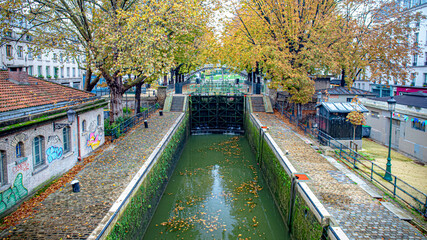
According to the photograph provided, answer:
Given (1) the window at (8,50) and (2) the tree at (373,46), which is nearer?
(2) the tree at (373,46)

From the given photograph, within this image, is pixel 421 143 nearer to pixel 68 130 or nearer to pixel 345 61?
pixel 345 61

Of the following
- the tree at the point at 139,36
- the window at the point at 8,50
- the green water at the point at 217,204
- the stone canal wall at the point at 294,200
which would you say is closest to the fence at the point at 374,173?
the stone canal wall at the point at 294,200

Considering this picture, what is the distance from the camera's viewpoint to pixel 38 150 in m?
13.5

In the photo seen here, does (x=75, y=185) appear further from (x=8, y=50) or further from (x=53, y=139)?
(x=8, y=50)

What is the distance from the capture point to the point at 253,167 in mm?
23844

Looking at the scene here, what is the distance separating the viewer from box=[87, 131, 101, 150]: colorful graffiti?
18656mm

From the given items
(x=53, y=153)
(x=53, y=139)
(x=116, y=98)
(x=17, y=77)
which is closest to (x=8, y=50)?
(x=116, y=98)

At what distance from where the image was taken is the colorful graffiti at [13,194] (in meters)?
10.9

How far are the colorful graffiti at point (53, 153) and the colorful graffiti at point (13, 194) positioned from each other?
1.98 meters

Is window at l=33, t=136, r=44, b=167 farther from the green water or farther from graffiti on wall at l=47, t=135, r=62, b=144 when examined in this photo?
the green water

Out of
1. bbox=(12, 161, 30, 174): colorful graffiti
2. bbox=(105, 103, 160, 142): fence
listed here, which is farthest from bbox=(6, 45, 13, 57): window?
bbox=(12, 161, 30, 174): colorful graffiti

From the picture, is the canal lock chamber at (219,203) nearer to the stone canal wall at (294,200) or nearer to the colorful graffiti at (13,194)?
the stone canal wall at (294,200)

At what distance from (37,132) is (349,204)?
13.0 metres

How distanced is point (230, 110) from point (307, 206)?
26.7m
